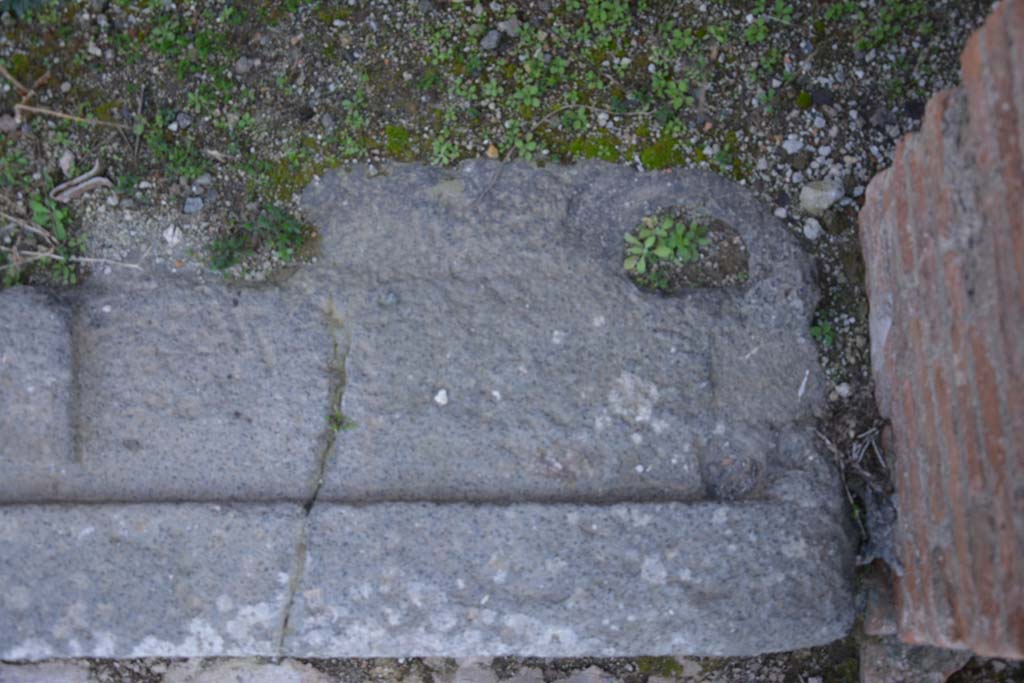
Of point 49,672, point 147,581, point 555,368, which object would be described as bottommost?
point 49,672

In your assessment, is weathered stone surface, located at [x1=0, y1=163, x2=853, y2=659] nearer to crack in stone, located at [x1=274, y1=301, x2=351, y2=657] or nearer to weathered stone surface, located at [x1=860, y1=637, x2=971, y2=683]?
crack in stone, located at [x1=274, y1=301, x2=351, y2=657]

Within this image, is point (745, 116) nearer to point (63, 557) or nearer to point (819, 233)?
point (819, 233)

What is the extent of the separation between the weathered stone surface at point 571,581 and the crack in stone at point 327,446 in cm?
2

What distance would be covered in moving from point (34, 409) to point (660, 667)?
2.05 metres

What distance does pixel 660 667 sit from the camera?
9.66ft

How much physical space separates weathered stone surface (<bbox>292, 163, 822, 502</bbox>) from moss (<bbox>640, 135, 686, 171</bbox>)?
0.85 feet

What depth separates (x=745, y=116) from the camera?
289cm

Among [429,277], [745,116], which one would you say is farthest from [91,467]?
[745,116]

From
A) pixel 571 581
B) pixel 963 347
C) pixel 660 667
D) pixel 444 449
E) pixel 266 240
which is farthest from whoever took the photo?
pixel 660 667

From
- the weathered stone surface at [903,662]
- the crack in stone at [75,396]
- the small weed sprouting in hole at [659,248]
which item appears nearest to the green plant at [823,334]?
the small weed sprouting in hole at [659,248]

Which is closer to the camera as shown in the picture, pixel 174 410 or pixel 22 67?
pixel 174 410

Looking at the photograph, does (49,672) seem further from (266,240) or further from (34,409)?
(266,240)

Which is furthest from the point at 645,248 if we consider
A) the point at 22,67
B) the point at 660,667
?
the point at 22,67

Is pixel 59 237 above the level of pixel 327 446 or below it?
above
